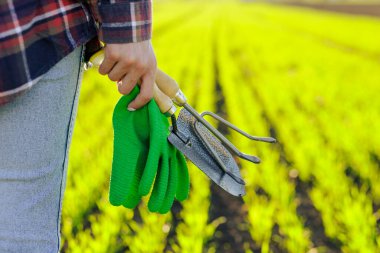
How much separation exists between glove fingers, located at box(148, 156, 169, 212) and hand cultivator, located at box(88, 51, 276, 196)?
46 millimetres

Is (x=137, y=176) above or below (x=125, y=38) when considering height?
below

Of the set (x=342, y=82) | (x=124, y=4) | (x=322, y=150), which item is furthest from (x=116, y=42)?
(x=342, y=82)

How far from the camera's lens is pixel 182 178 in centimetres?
137

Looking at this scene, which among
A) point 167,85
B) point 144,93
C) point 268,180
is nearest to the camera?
point 144,93

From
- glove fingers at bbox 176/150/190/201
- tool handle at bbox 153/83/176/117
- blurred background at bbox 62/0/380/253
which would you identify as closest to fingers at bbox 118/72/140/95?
tool handle at bbox 153/83/176/117

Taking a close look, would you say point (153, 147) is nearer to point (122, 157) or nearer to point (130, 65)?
point (122, 157)

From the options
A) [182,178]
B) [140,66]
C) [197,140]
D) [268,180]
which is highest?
[140,66]

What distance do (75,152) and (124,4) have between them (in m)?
2.12

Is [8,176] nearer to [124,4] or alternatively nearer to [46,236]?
[46,236]

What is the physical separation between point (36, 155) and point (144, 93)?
0.24 m

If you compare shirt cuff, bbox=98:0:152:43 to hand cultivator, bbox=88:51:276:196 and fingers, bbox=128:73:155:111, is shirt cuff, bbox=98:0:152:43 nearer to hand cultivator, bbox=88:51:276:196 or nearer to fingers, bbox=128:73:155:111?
fingers, bbox=128:73:155:111

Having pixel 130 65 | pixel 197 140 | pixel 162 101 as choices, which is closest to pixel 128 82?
pixel 130 65

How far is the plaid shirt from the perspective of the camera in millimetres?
1006

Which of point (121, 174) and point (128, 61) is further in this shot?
point (121, 174)
